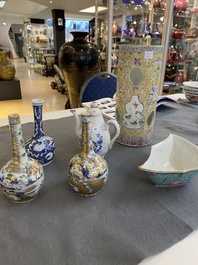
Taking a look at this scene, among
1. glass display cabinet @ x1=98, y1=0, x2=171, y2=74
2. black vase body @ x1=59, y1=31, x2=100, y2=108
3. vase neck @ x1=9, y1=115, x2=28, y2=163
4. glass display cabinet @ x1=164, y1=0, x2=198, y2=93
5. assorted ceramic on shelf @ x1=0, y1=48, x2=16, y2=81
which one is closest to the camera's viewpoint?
vase neck @ x1=9, y1=115, x2=28, y2=163

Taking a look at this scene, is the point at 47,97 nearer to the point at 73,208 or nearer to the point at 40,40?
the point at 73,208

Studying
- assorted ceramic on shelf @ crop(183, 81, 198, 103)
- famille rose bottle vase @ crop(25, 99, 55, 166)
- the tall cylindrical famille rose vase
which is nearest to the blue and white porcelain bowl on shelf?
the tall cylindrical famille rose vase

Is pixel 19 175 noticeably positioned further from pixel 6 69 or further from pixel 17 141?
pixel 6 69

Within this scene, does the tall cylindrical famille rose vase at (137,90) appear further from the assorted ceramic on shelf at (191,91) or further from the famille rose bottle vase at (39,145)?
the assorted ceramic on shelf at (191,91)

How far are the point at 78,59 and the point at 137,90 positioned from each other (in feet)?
3.58

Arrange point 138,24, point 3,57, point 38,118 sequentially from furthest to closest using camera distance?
point 3,57 → point 138,24 → point 38,118

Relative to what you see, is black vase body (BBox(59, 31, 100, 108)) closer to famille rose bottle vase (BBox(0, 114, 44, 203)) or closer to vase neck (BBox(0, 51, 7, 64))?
famille rose bottle vase (BBox(0, 114, 44, 203))

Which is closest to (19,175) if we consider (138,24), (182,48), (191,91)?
(191,91)

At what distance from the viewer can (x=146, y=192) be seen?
49 cm

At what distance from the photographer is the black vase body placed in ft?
5.25

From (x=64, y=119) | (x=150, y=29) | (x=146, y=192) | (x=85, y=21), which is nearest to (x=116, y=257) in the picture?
(x=146, y=192)

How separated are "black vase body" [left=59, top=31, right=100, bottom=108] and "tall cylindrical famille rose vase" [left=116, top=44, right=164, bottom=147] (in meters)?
1.05

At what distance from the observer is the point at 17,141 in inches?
15.5

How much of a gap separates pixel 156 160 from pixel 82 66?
1246 millimetres
